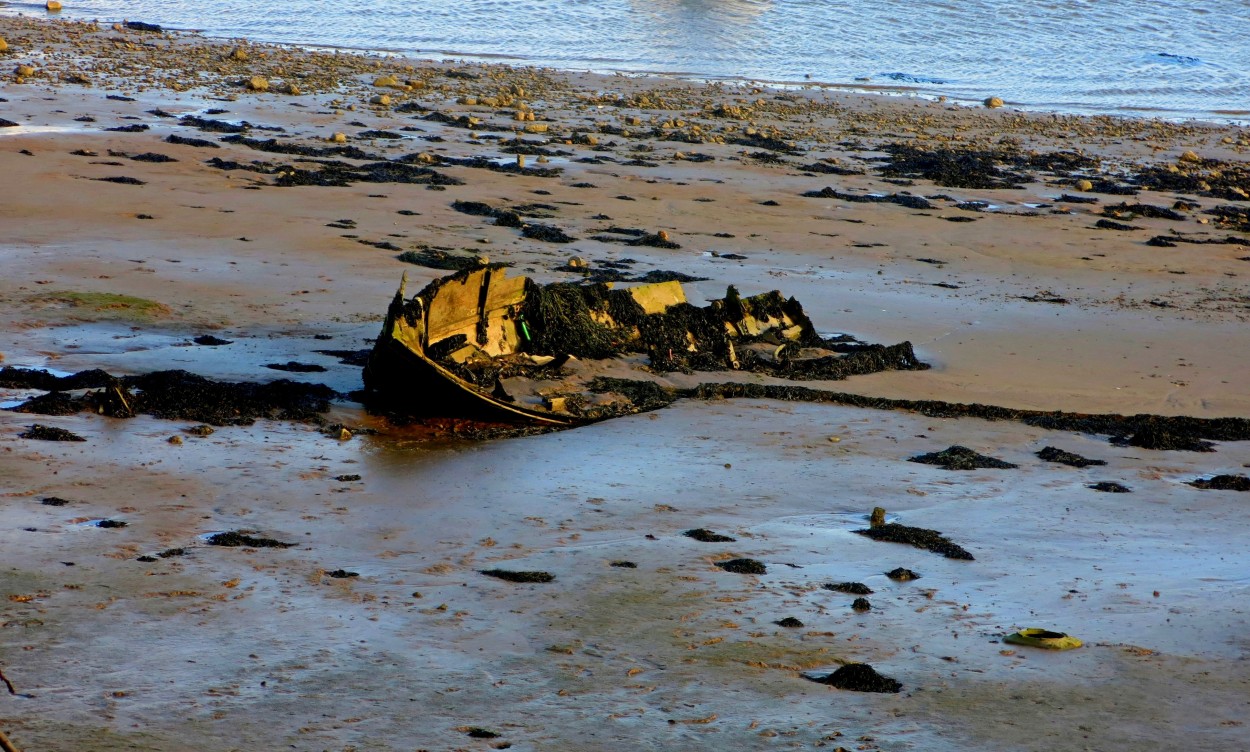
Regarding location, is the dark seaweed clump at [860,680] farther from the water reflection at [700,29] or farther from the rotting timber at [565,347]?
the water reflection at [700,29]

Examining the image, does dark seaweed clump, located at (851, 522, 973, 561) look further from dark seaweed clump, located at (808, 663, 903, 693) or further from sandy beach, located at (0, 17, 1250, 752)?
dark seaweed clump, located at (808, 663, 903, 693)

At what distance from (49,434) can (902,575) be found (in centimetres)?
422

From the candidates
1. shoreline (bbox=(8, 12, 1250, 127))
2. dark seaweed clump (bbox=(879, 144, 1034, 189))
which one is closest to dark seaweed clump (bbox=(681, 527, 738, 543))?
dark seaweed clump (bbox=(879, 144, 1034, 189))

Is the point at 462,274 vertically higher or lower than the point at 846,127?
lower

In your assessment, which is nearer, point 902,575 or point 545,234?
point 902,575

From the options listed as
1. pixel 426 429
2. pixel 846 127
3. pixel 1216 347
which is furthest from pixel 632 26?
pixel 426 429

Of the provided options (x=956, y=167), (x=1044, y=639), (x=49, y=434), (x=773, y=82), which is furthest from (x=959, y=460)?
(x=773, y=82)

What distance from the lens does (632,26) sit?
34938mm

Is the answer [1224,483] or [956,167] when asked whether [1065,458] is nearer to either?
[1224,483]

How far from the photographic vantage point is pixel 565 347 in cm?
873

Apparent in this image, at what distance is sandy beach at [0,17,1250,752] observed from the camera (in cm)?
396

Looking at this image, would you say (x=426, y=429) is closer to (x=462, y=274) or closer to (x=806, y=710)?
(x=462, y=274)

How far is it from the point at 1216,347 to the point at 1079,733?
23.8ft

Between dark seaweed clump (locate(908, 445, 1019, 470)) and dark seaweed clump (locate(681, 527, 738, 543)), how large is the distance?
200 cm
